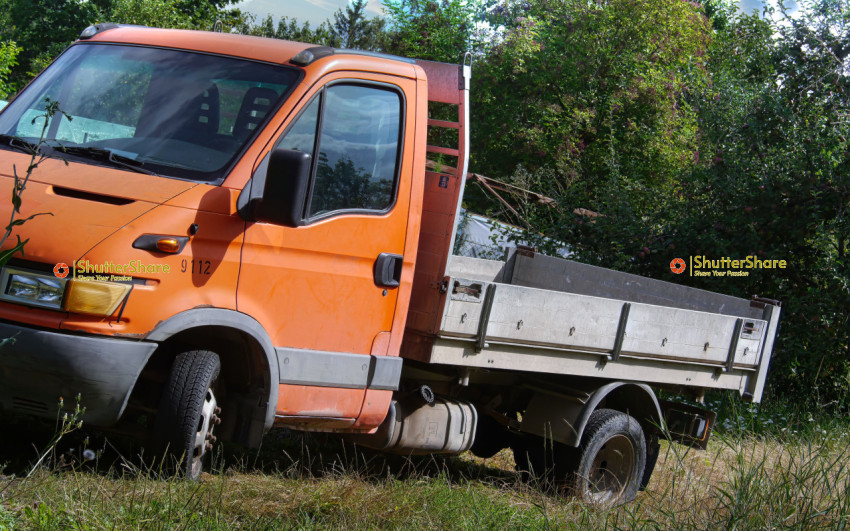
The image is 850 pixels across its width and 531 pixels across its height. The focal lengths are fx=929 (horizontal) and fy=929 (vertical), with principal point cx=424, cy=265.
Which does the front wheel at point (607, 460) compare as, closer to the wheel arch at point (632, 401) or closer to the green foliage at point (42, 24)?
the wheel arch at point (632, 401)

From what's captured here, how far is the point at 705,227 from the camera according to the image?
38.8 ft

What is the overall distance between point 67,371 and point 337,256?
151cm

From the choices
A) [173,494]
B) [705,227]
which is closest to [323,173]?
[173,494]

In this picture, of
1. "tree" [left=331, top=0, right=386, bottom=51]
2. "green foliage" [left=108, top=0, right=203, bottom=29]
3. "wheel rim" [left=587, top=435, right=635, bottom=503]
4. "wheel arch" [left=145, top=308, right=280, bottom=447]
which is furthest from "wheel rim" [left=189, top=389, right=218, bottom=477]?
"tree" [left=331, top=0, right=386, bottom=51]

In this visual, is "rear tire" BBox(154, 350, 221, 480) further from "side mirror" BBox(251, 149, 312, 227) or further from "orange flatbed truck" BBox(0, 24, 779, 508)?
"side mirror" BBox(251, 149, 312, 227)

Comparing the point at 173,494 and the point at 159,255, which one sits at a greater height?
the point at 159,255

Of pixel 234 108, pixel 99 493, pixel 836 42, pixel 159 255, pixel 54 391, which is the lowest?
pixel 99 493

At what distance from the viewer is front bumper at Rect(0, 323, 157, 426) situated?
12.9ft

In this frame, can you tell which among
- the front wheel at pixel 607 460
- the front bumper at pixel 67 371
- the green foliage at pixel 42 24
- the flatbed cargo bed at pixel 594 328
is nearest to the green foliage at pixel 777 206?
the flatbed cargo bed at pixel 594 328

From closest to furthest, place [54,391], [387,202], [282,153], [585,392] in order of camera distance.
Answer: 1. [54,391]
2. [282,153]
3. [387,202]
4. [585,392]

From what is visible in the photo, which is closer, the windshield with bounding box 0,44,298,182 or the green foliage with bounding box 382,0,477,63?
the windshield with bounding box 0,44,298,182

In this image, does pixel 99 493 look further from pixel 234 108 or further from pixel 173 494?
pixel 234 108

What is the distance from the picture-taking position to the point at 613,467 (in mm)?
6508

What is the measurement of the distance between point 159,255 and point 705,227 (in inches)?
355
